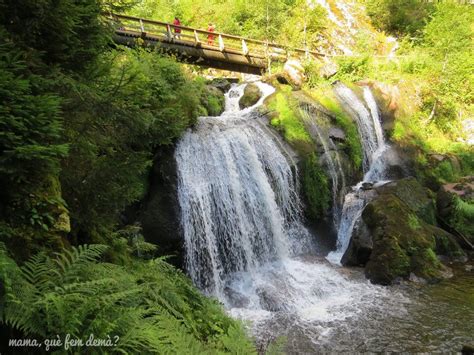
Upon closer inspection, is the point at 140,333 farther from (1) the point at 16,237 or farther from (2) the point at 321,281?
(2) the point at 321,281

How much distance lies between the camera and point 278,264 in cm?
1028

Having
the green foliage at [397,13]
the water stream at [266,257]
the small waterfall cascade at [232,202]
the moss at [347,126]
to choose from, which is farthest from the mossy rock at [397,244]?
the green foliage at [397,13]

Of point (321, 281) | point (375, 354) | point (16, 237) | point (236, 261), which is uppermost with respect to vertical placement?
point (16, 237)

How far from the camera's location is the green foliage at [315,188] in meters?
12.1

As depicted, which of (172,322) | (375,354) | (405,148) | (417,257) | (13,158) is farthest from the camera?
(405,148)

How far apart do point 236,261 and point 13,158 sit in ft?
23.7

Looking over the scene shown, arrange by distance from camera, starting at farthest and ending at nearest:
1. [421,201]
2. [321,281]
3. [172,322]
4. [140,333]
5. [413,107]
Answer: [413,107], [421,201], [321,281], [172,322], [140,333]

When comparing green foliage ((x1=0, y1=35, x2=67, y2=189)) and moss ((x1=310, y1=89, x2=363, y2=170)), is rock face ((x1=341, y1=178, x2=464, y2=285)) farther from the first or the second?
green foliage ((x1=0, y1=35, x2=67, y2=189))

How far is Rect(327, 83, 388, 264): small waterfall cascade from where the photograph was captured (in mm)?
12023

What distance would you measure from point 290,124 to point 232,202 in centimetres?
457

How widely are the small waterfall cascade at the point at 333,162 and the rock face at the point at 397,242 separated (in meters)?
1.32

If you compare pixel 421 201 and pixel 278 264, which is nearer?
pixel 278 264

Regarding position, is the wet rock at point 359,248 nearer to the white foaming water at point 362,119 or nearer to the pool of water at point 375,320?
the pool of water at point 375,320

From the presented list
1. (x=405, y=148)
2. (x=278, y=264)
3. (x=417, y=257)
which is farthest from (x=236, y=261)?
(x=405, y=148)
